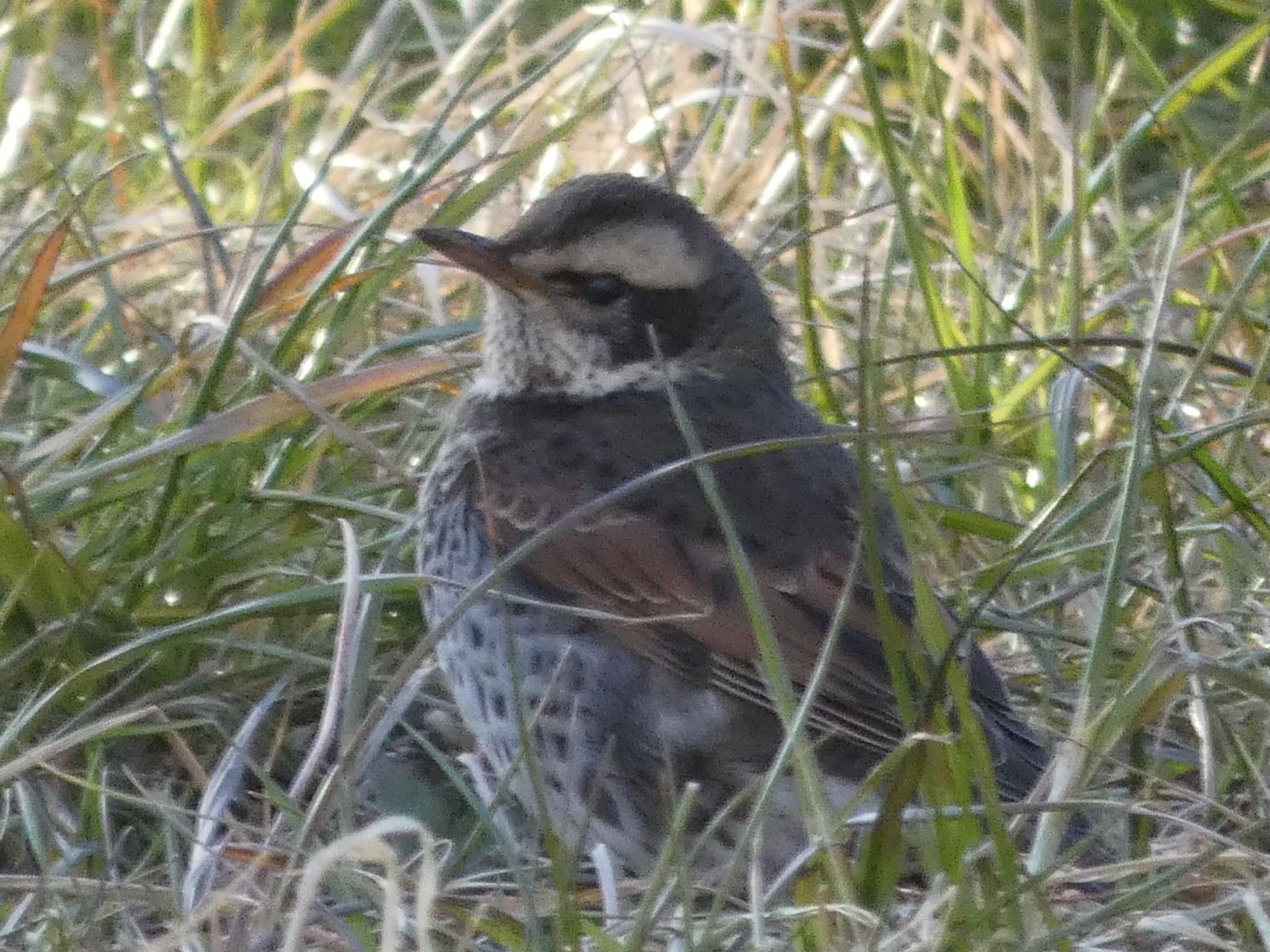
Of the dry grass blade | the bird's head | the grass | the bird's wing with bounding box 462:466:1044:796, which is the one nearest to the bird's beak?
the bird's head

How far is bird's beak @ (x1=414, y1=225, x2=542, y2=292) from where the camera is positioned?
4.20 m

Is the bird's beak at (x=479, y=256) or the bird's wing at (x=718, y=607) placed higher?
the bird's beak at (x=479, y=256)

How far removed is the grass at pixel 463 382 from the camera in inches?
125

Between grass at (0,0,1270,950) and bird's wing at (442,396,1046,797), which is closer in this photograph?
grass at (0,0,1270,950)

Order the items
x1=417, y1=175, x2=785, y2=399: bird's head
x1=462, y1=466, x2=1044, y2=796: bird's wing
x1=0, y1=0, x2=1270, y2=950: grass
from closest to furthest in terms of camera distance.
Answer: x1=0, y1=0, x2=1270, y2=950: grass → x1=462, y1=466, x2=1044, y2=796: bird's wing → x1=417, y1=175, x2=785, y2=399: bird's head

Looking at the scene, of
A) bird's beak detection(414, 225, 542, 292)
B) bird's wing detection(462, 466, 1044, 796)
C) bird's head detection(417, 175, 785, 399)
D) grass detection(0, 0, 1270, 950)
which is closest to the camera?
grass detection(0, 0, 1270, 950)

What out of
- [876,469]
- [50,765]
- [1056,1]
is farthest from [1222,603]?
[1056,1]

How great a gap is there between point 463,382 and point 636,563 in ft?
4.12

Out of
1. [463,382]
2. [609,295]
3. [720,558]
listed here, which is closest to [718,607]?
[720,558]

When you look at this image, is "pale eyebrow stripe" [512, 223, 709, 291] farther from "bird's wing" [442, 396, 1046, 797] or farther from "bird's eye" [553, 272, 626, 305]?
"bird's wing" [442, 396, 1046, 797]

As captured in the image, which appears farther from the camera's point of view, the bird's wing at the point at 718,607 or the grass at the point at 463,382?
the bird's wing at the point at 718,607

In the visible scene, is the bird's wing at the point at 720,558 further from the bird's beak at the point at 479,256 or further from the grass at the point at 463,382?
the bird's beak at the point at 479,256

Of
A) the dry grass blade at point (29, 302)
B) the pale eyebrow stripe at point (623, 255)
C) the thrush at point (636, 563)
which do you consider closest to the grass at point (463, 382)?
the dry grass blade at point (29, 302)

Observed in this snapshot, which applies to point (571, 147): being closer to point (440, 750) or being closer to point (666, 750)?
point (440, 750)
